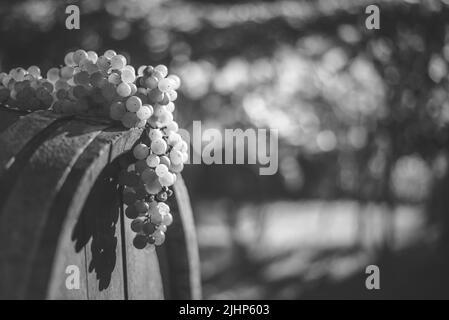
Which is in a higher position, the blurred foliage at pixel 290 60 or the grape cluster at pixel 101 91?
the blurred foliage at pixel 290 60

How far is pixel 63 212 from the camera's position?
1299 millimetres

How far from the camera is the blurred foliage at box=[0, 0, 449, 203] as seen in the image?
560cm

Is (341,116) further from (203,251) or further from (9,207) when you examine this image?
(9,207)

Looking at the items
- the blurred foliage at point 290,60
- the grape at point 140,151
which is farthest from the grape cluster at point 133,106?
the blurred foliage at point 290,60

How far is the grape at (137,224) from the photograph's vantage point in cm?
156

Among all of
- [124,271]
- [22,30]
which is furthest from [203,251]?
[124,271]

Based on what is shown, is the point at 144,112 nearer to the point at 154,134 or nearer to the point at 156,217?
the point at 154,134

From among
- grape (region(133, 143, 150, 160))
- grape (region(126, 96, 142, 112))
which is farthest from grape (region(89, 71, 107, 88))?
grape (region(133, 143, 150, 160))

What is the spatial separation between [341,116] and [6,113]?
5954mm

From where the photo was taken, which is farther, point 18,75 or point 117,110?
point 18,75

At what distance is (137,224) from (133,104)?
320 millimetres

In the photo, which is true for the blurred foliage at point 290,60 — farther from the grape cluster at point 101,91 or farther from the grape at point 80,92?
the grape at point 80,92

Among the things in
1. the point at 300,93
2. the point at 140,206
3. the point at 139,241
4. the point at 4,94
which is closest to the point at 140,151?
the point at 140,206

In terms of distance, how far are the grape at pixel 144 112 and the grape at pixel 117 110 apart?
41 mm
